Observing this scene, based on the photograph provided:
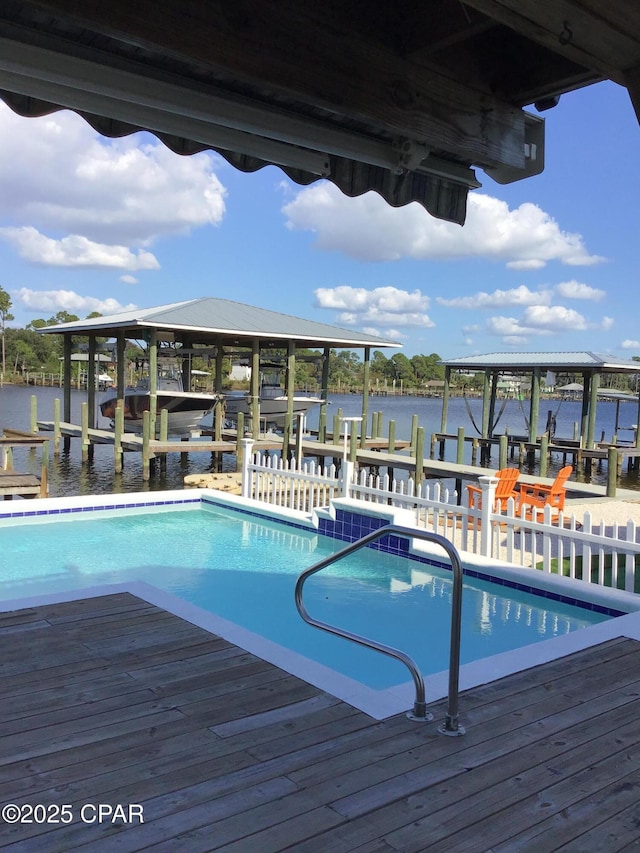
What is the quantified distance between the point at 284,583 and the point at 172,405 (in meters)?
14.7

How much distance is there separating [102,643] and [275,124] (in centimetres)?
299

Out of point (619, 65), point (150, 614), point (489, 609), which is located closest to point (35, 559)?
point (150, 614)

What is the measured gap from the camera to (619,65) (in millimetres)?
1829

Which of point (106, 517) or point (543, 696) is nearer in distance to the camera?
point (543, 696)

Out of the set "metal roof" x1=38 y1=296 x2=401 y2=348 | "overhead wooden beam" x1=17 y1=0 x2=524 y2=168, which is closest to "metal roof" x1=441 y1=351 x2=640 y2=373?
"metal roof" x1=38 y1=296 x2=401 y2=348

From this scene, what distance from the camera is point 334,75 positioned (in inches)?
83.9

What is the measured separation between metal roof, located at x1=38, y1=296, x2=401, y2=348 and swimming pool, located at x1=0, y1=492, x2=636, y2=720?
319 inches

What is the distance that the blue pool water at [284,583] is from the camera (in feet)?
21.5

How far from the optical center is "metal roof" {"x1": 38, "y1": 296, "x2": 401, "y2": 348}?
18.7 m

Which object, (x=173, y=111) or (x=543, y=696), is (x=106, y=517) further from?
(x=173, y=111)

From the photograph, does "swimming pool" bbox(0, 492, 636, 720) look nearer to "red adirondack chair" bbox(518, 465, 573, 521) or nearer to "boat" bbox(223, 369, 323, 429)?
"red adirondack chair" bbox(518, 465, 573, 521)

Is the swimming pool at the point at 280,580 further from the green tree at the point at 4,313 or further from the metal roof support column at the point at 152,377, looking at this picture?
the green tree at the point at 4,313

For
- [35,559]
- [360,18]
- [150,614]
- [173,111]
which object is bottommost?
[35,559]

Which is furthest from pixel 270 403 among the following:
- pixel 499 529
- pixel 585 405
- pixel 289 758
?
pixel 289 758
